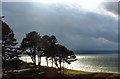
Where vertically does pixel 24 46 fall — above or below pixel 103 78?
above

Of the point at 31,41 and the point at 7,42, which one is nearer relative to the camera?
the point at 7,42

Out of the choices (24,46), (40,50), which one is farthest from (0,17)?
(40,50)

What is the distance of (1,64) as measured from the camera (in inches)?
1793

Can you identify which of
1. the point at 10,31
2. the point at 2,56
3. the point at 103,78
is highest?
the point at 10,31

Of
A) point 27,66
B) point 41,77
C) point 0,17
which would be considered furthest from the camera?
point 27,66

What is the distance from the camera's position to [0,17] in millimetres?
45281

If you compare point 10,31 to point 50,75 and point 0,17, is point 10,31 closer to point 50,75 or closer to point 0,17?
point 0,17

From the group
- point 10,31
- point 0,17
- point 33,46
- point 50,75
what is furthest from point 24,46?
point 0,17

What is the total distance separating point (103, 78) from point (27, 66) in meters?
24.3

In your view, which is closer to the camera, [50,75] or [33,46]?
[50,75]

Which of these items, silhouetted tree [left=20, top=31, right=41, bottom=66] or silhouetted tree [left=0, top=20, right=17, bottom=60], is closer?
silhouetted tree [left=0, top=20, right=17, bottom=60]

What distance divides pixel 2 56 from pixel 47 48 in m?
22.1

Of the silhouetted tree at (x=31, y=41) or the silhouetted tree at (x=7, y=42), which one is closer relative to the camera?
the silhouetted tree at (x=7, y=42)

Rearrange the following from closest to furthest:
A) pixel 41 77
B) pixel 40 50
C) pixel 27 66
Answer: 1. pixel 41 77
2. pixel 40 50
3. pixel 27 66
